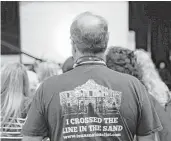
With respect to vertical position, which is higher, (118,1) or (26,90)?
(118,1)

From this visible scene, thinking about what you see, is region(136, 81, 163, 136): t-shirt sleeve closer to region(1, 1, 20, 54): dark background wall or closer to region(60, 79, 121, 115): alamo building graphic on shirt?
region(60, 79, 121, 115): alamo building graphic on shirt

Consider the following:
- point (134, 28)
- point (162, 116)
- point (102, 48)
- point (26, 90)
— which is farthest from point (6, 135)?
point (134, 28)

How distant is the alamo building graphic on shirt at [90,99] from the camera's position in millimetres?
1752

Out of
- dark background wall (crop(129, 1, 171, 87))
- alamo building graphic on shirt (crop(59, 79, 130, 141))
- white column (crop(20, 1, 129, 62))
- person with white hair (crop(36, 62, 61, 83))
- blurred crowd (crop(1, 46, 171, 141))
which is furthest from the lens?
dark background wall (crop(129, 1, 171, 87))

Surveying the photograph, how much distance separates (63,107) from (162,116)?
0.88m

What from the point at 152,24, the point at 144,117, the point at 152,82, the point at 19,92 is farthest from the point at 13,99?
the point at 152,24

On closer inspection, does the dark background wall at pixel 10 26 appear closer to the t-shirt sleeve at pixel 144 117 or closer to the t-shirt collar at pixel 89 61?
the t-shirt collar at pixel 89 61

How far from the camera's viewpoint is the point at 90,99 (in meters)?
1.76

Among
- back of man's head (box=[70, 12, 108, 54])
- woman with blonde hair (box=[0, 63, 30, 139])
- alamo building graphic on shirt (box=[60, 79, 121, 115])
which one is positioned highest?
back of man's head (box=[70, 12, 108, 54])

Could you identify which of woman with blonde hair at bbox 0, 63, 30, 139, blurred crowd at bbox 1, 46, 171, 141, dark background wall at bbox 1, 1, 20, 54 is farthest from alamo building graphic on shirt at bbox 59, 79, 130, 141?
dark background wall at bbox 1, 1, 20, 54

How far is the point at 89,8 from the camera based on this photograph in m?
5.52

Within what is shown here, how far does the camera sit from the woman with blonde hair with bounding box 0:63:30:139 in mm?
2910

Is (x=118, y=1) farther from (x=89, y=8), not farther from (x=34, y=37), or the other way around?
(x=34, y=37)

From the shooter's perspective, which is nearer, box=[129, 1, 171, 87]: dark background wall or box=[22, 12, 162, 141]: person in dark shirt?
box=[22, 12, 162, 141]: person in dark shirt
